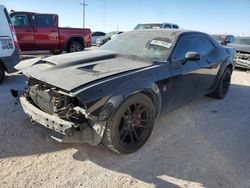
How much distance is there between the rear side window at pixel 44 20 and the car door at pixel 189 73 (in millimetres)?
8282

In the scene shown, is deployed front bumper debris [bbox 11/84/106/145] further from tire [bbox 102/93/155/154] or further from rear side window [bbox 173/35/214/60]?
rear side window [bbox 173/35/214/60]

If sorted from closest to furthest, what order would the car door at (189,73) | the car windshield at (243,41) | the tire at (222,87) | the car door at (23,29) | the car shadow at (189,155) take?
the car shadow at (189,155) → the car door at (189,73) → the tire at (222,87) → the car door at (23,29) → the car windshield at (243,41)

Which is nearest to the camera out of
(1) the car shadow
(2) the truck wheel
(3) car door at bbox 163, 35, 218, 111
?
(1) the car shadow

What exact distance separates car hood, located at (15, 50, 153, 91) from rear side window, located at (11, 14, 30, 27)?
24.8 feet

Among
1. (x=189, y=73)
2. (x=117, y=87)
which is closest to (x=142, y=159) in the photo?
(x=117, y=87)

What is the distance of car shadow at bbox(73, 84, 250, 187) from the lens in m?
2.83

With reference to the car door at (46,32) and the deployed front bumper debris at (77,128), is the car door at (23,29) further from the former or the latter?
the deployed front bumper debris at (77,128)

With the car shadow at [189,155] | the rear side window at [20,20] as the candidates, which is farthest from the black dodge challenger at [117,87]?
the rear side window at [20,20]

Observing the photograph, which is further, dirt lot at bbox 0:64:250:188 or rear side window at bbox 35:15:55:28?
rear side window at bbox 35:15:55:28

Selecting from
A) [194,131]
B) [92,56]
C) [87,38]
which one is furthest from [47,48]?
[194,131]

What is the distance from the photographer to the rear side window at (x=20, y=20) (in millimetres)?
10305

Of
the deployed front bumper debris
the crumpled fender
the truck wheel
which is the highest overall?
the crumpled fender

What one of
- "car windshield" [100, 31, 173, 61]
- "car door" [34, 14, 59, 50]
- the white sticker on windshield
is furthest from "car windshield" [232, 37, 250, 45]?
"car door" [34, 14, 59, 50]

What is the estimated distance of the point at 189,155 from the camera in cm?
328
